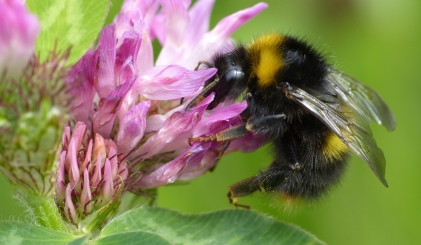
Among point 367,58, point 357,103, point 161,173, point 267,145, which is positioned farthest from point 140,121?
point 367,58

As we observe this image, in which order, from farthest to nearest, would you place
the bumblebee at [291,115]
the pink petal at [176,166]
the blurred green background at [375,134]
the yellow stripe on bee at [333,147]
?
1. the blurred green background at [375,134]
2. the yellow stripe on bee at [333,147]
3. the bumblebee at [291,115]
4. the pink petal at [176,166]

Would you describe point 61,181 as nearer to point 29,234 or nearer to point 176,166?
point 29,234

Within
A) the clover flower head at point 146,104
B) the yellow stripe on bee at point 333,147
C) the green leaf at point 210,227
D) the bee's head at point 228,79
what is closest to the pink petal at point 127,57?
the clover flower head at point 146,104

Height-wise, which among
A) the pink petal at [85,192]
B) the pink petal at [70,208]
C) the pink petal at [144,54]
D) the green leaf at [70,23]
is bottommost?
the pink petal at [70,208]

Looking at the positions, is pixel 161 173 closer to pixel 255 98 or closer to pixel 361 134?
pixel 255 98

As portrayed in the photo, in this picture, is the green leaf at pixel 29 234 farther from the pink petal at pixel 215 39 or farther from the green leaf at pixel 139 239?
the pink petal at pixel 215 39

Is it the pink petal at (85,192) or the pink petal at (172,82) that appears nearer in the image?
the pink petal at (85,192)

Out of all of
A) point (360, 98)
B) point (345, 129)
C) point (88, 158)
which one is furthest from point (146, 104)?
point (360, 98)
